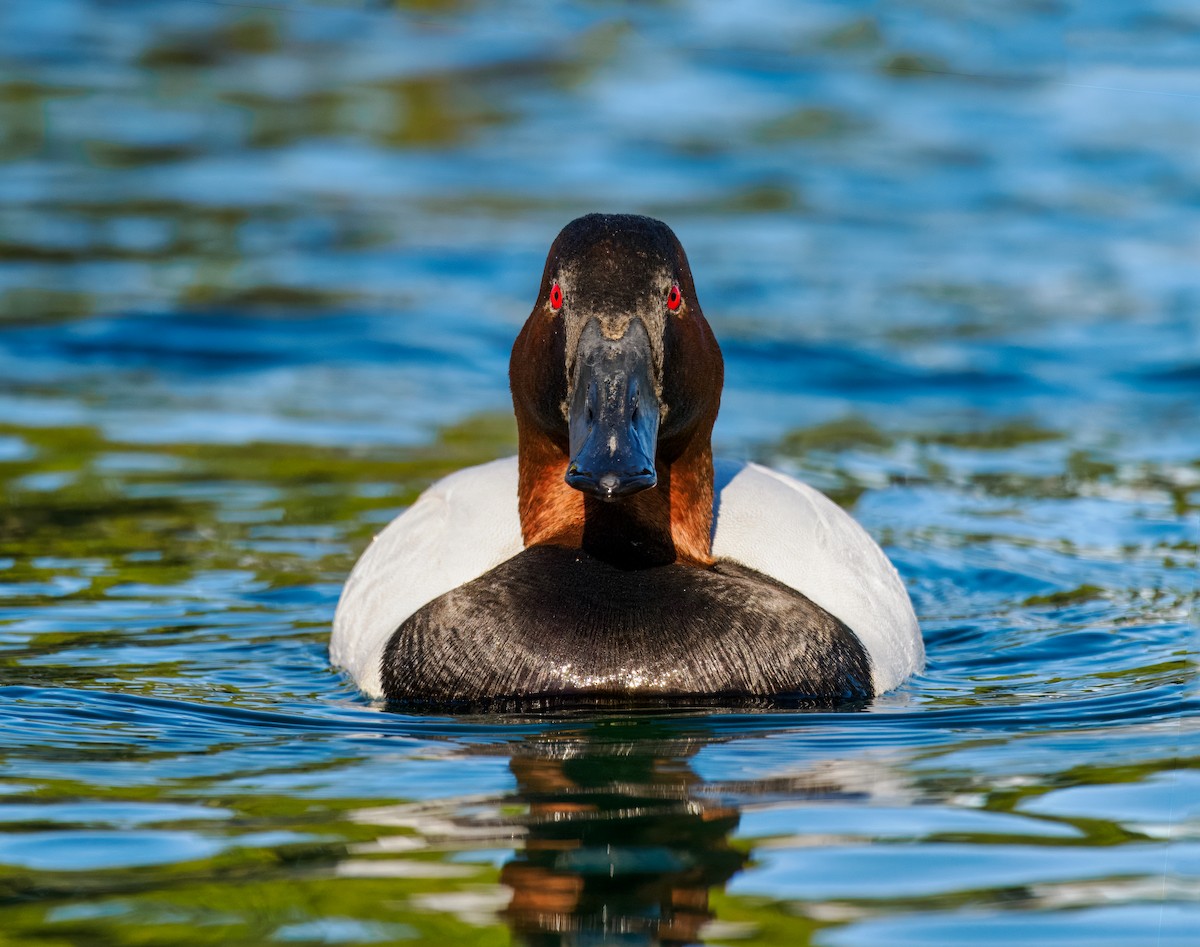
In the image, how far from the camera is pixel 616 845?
15.3ft

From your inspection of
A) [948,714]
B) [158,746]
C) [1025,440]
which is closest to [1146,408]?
[1025,440]

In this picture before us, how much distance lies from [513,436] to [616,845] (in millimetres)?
6894

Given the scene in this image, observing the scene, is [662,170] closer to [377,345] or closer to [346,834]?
[377,345]

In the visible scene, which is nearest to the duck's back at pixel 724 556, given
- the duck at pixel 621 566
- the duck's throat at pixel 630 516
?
the duck at pixel 621 566

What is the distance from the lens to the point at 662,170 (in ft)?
61.3

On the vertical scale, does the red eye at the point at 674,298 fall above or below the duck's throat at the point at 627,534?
above

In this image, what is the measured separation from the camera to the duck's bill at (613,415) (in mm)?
5559

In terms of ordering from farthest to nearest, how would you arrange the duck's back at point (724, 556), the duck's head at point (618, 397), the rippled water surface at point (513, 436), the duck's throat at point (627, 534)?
the duck's back at point (724, 556) < the duck's throat at point (627, 534) < the duck's head at point (618, 397) < the rippled water surface at point (513, 436)

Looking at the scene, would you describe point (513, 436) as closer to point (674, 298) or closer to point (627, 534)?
point (627, 534)

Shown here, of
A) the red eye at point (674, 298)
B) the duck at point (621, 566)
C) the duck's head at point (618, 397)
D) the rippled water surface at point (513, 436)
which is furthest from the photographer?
the red eye at point (674, 298)

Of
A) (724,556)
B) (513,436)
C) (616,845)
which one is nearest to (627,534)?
(724,556)

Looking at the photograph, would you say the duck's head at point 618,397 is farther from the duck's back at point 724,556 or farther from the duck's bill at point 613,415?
the duck's back at point 724,556

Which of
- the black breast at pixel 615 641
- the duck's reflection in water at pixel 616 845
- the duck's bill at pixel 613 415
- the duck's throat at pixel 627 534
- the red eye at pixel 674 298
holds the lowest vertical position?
the duck's reflection in water at pixel 616 845

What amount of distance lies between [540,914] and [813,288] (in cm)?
1112
